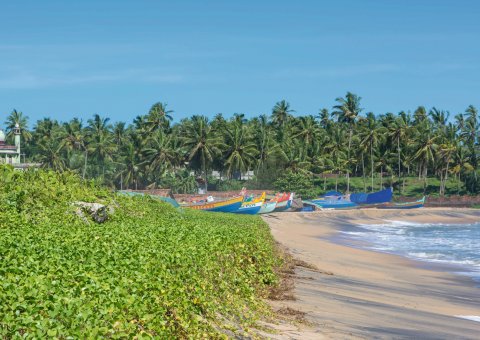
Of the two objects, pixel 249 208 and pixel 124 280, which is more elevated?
pixel 124 280

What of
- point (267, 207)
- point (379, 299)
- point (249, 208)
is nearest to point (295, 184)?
point (267, 207)

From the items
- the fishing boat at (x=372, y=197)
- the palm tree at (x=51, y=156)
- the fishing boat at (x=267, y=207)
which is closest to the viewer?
the fishing boat at (x=267, y=207)

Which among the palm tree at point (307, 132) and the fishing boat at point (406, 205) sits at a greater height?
the palm tree at point (307, 132)

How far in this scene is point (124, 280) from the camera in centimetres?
919

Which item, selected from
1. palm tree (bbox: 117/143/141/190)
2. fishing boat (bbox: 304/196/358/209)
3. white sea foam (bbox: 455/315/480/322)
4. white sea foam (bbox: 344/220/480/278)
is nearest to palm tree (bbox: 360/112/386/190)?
fishing boat (bbox: 304/196/358/209)

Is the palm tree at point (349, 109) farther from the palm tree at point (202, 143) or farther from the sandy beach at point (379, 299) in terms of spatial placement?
the sandy beach at point (379, 299)

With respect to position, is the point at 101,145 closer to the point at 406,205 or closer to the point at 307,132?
the point at 307,132

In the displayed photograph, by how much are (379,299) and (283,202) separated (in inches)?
2396

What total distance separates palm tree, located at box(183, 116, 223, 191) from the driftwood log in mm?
73260

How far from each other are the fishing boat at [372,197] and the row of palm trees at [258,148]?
6886mm

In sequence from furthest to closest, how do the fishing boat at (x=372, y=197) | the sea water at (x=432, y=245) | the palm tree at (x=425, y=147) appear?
the palm tree at (x=425, y=147) < the fishing boat at (x=372, y=197) < the sea water at (x=432, y=245)

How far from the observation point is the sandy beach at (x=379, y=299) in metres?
13.8

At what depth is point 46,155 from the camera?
10094 centimetres

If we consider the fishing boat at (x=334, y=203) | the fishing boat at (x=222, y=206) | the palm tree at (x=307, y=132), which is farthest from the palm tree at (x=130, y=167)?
the fishing boat at (x=222, y=206)
